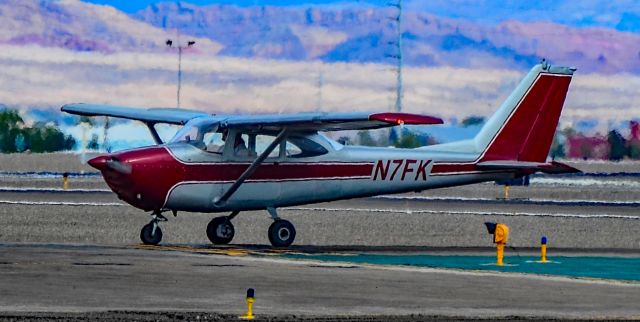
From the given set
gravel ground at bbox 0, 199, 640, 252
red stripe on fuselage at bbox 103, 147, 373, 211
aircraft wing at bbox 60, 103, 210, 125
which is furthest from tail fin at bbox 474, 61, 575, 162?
aircraft wing at bbox 60, 103, 210, 125

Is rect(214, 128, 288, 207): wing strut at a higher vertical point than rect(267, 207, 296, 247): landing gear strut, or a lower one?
higher

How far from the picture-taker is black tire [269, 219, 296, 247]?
28531 mm

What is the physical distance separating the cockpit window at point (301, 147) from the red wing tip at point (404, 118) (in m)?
3.34

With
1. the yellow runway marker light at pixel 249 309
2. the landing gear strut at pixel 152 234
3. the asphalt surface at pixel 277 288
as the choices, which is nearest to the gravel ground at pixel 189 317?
the yellow runway marker light at pixel 249 309

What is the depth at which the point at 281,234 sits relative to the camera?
93.9 ft

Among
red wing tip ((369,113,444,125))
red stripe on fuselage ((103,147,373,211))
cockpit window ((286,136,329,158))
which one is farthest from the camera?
cockpit window ((286,136,329,158))

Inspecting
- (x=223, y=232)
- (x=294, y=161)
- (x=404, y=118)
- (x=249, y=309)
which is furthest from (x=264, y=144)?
(x=249, y=309)

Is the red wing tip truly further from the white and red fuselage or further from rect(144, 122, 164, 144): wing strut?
rect(144, 122, 164, 144): wing strut

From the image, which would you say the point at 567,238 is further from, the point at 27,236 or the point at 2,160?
the point at 2,160

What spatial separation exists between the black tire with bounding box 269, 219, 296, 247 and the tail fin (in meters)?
4.64

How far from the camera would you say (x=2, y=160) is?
8838cm

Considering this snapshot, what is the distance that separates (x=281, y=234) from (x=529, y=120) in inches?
236

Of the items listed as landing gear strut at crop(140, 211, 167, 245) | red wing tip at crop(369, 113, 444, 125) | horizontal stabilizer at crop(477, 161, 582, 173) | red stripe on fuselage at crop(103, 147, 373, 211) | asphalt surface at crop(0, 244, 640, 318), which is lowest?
asphalt surface at crop(0, 244, 640, 318)

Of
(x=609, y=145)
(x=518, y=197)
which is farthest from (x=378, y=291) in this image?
(x=609, y=145)
